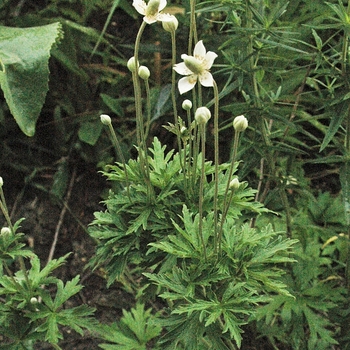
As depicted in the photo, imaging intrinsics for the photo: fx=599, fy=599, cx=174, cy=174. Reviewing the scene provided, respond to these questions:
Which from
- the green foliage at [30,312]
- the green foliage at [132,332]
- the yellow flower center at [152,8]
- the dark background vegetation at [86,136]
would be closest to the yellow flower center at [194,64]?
the yellow flower center at [152,8]

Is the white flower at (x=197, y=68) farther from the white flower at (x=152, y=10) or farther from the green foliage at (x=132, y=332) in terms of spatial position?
the green foliage at (x=132, y=332)

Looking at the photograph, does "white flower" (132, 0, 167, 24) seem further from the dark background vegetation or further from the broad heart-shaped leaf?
the dark background vegetation

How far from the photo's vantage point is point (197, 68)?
75cm

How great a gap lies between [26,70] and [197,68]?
30.2 inches

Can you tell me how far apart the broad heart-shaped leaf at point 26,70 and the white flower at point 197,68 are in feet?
2.13

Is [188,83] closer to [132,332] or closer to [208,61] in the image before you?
[208,61]

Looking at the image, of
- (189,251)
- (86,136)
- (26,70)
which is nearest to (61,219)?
(86,136)

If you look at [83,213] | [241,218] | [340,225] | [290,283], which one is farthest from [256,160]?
[83,213]

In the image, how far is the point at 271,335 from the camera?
137 centimetres

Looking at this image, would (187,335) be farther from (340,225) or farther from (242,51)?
(340,225)

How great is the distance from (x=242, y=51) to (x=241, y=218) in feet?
1.16

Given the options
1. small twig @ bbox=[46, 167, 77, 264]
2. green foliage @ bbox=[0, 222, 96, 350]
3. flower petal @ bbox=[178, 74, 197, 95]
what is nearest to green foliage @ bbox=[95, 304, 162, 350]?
green foliage @ bbox=[0, 222, 96, 350]

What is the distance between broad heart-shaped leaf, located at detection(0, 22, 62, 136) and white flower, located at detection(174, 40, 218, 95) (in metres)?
0.65

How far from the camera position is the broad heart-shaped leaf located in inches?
53.8
